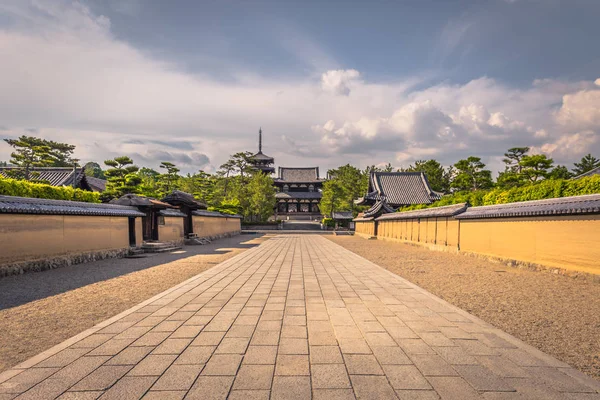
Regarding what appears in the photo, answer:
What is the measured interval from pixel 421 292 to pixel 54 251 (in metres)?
11.9

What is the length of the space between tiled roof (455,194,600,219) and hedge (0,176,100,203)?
1953 centimetres

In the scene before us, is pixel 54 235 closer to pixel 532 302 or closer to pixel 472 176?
pixel 532 302

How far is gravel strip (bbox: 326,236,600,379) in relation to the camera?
412 cm

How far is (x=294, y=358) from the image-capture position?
358 centimetres

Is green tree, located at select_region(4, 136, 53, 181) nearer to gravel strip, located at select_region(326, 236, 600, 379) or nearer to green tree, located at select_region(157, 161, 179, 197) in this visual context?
green tree, located at select_region(157, 161, 179, 197)

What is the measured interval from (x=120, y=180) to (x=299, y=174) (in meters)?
40.2

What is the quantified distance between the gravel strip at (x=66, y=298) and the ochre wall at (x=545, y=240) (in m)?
10.8

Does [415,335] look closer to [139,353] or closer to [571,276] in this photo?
[139,353]

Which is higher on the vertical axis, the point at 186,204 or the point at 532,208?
the point at 186,204

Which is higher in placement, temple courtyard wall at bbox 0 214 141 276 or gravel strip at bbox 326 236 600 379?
temple courtyard wall at bbox 0 214 141 276

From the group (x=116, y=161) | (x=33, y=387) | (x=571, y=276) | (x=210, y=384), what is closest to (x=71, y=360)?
(x=33, y=387)

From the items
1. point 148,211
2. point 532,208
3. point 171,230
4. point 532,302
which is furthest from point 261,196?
point 532,302

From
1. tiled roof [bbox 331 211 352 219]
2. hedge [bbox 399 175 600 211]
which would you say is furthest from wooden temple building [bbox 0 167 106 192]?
tiled roof [bbox 331 211 352 219]

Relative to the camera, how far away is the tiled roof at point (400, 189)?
34.0 meters
